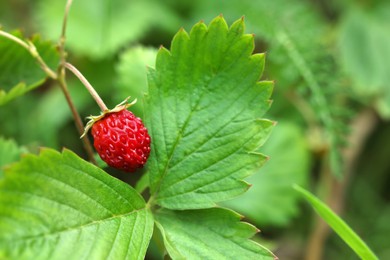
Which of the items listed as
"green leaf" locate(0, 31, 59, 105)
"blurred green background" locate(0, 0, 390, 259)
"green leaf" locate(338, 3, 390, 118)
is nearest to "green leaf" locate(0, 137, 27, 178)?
"green leaf" locate(0, 31, 59, 105)

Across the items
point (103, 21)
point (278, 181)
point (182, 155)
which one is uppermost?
point (103, 21)

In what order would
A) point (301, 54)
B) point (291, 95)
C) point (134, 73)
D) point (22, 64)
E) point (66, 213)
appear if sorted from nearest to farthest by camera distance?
point (66, 213) → point (22, 64) → point (134, 73) → point (301, 54) → point (291, 95)

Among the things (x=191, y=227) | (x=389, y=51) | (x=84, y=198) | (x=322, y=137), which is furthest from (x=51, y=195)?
(x=389, y=51)

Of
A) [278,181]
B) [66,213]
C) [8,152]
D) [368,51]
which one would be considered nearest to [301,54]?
[278,181]

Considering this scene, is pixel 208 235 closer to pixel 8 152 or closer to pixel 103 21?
pixel 8 152

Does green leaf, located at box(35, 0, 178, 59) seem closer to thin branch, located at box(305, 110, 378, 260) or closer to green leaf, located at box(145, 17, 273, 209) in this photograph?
thin branch, located at box(305, 110, 378, 260)

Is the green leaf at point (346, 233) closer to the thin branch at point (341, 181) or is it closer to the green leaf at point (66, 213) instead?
the green leaf at point (66, 213)
